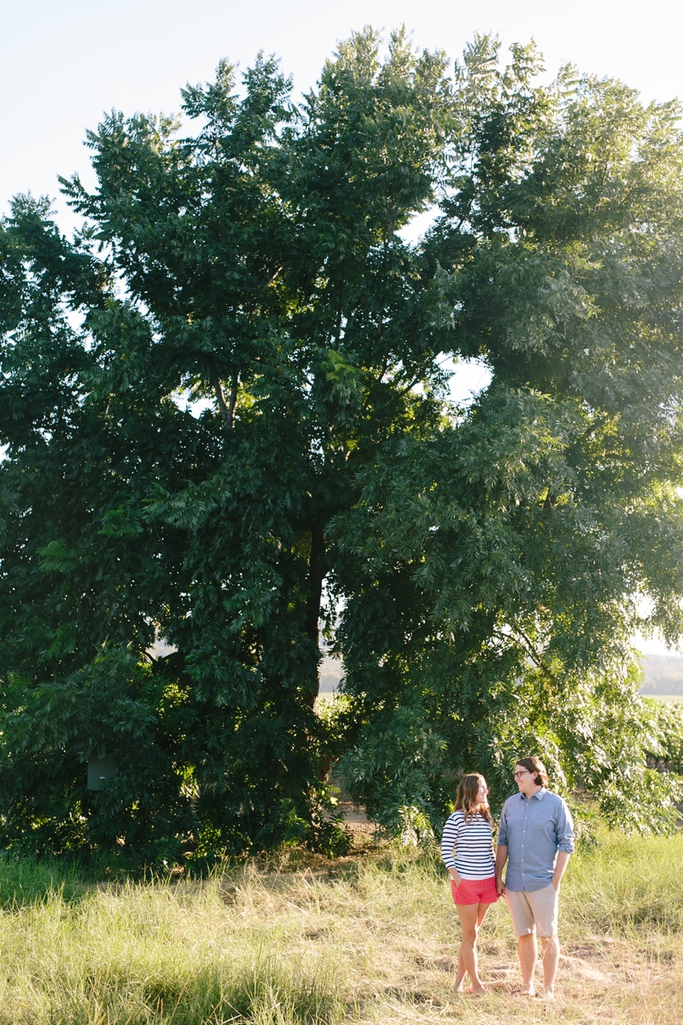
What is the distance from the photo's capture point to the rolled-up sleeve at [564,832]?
5969mm

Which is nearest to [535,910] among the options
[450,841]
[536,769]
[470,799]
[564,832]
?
[564,832]

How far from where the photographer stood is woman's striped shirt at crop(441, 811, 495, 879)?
20.7ft

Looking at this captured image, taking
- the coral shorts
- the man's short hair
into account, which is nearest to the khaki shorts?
the coral shorts

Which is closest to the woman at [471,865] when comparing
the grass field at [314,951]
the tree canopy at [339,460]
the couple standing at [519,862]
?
the couple standing at [519,862]

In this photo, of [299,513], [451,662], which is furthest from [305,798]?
[299,513]

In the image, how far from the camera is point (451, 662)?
11.6 metres

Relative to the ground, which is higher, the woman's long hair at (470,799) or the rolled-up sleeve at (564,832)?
the woman's long hair at (470,799)

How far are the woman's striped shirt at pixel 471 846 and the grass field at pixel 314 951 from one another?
2.84ft

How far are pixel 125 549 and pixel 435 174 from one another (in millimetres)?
7401

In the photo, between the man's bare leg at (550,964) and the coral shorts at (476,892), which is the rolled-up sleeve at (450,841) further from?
the man's bare leg at (550,964)

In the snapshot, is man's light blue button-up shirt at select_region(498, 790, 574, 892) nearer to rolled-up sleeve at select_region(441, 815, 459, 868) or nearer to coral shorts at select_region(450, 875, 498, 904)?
coral shorts at select_region(450, 875, 498, 904)

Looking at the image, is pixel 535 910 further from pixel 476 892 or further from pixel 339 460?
pixel 339 460

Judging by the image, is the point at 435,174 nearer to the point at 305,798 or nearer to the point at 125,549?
the point at 125,549

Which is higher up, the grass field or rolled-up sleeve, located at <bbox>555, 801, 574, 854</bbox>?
rolled-up sleeve, located at <bbox>555, 801, 574, 854</bbox>
